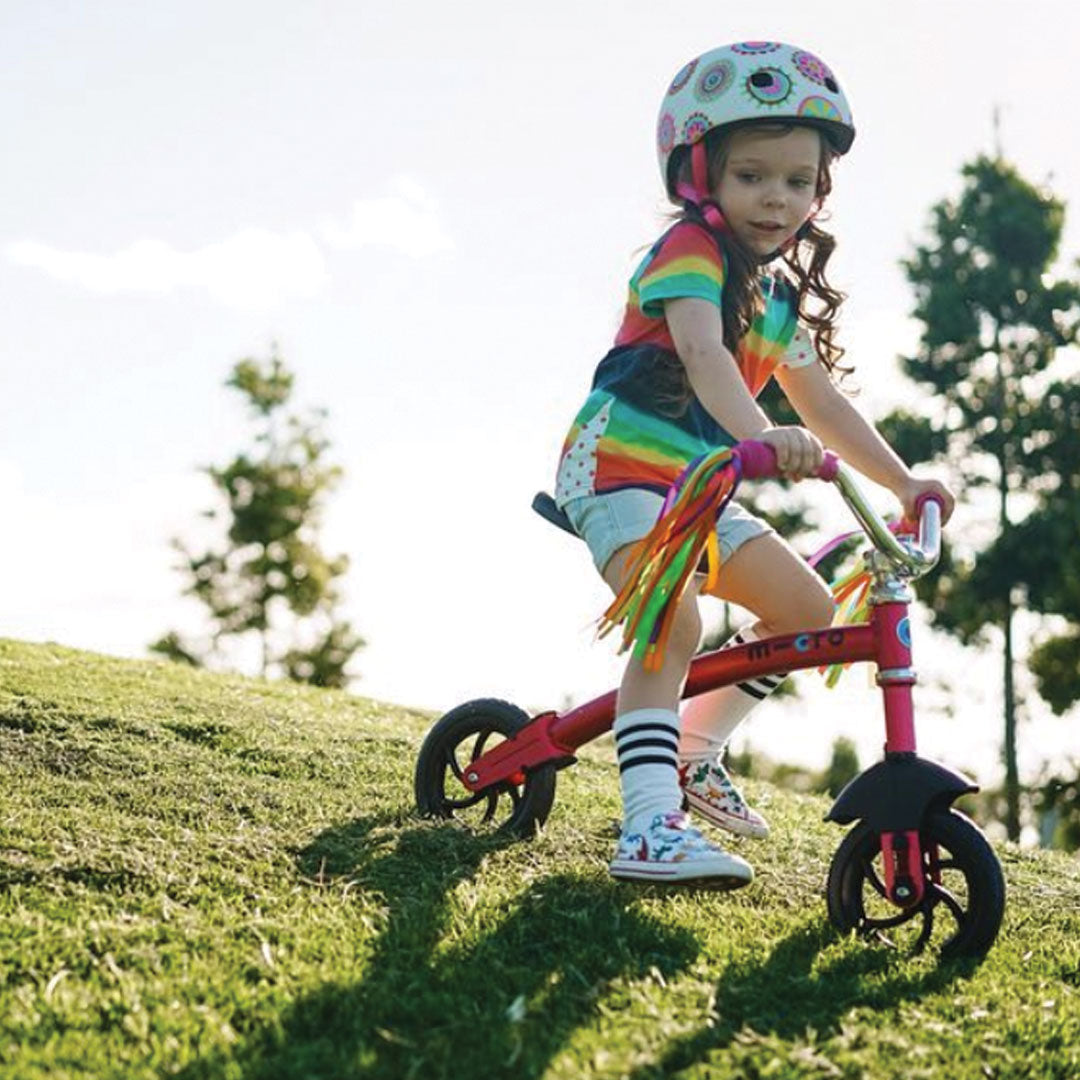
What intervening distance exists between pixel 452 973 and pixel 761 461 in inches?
48.2

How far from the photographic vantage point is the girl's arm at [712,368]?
145 inches

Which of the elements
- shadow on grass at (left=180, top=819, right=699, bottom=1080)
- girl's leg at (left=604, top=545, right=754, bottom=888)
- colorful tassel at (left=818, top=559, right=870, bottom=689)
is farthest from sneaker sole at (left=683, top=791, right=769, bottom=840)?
girl's leg at (left=604, top=545, right=754, bottom=888)

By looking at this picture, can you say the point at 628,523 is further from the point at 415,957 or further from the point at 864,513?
the point at 415,957

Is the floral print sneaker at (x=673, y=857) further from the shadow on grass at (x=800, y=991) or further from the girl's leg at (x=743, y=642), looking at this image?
the girl's leg at (x=743, y=642)

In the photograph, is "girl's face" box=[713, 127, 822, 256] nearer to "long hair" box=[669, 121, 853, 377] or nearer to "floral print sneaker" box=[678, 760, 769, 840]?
"long hair" box=[669, 121, 853, 377]

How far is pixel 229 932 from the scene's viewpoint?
3189 millimetres

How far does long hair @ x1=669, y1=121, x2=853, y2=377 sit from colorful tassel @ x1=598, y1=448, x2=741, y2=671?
0.67 m

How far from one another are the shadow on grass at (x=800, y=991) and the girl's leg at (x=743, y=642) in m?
0.81

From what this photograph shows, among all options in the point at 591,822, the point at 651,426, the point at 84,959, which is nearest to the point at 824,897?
the point at 591,822

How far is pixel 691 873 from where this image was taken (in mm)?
3469

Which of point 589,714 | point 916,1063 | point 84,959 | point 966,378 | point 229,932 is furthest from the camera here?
point 966,378

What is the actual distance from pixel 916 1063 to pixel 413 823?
193cm

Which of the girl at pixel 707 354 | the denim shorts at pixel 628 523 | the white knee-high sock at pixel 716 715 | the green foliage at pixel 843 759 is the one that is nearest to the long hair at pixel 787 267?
the girl at pixel 707 354

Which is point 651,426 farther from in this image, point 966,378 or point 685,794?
point 966,378
